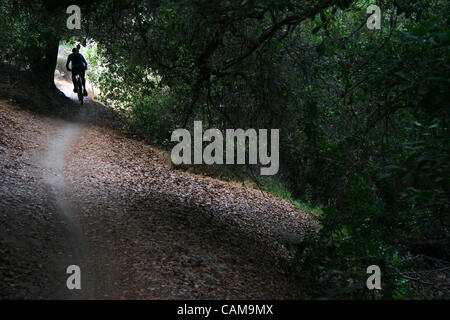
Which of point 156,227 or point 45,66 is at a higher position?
point 45,66

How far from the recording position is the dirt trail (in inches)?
208

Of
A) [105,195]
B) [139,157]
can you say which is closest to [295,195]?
[139,157]

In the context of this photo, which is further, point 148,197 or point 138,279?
point 148,197

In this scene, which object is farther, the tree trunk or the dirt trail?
the tree trunk

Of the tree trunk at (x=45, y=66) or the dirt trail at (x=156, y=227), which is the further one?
the tree trunk at (x=45, y=66)

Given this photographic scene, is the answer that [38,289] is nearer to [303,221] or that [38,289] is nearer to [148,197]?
[148,197]

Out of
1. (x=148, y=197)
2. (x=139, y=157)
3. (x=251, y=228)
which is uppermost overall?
(x=139, y=157)

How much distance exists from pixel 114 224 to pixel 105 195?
1.84 m

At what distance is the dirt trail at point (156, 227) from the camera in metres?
5.29

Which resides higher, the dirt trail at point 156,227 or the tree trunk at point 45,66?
the tree trunk at point 45,66

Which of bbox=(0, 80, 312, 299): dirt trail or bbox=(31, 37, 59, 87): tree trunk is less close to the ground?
bbox=(31, 37, 59, 87): tree trunk

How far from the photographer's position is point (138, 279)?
5152 millimetres

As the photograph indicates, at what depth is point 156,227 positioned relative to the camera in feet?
24.0

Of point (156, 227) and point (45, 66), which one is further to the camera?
point (45, 66)
